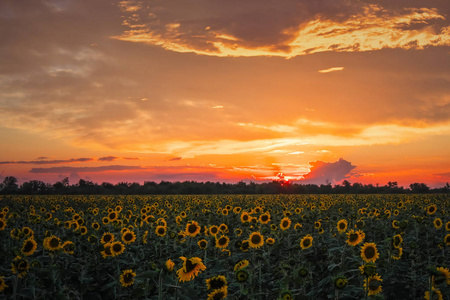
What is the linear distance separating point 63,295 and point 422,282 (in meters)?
7.86

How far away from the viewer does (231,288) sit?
794 cm

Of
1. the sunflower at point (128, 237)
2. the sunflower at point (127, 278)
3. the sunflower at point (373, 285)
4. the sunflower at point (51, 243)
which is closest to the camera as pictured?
the sunflower at point (373, 285)

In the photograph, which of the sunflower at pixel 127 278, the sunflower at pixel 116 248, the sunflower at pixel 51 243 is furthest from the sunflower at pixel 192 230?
the sunflower at pixel 51 243

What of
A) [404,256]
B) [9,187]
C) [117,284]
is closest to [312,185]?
[9,187]

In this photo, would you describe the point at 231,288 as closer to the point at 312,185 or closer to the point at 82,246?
the point at 82,246

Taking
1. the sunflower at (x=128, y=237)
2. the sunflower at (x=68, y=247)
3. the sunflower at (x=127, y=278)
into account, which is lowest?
the sunflower at (x=127, y=278)

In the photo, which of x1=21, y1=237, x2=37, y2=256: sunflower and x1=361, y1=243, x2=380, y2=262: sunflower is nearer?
x1=361, y1=243, x2=380, y2=262: sunflower

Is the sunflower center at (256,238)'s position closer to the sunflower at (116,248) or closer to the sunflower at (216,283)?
the sunflower at (116,248)

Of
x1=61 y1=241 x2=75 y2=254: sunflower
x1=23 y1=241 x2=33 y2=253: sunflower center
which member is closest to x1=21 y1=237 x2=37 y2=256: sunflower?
x1=23 y1=241 x2=33 y2=253: sunflower center

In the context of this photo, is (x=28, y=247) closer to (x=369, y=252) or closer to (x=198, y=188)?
(x=369, y=252)

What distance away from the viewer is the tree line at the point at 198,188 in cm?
7000

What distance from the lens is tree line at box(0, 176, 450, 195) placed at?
70.0 meters

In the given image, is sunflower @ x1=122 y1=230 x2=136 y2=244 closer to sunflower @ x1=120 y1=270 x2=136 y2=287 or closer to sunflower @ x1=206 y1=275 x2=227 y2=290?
sunflower @ x1=120 y1=270 x2=136 y2=287

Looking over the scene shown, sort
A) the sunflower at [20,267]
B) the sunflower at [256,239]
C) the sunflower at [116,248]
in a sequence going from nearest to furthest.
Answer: the sunflower at [20,267] → the sunflower at [116,248] → the sunflower at [256,239]
